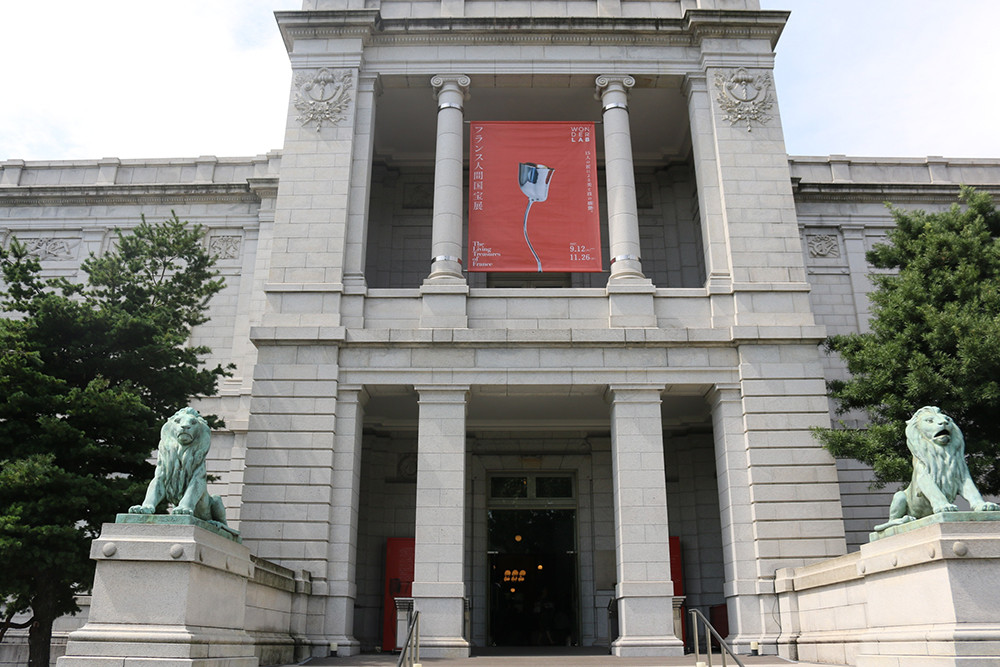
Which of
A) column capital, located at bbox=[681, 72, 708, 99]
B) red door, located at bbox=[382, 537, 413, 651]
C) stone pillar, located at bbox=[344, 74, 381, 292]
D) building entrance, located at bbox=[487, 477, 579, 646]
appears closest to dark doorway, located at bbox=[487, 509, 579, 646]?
building entrance, located at bbox=[487, 477, 579, 646]

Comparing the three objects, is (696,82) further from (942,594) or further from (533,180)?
(942,594)

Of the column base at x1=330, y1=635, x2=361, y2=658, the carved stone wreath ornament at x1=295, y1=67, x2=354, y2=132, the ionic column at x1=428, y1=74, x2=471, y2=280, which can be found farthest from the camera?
the carved stone wreath ornament at x1=295, y1=67, x2=354, y2=132

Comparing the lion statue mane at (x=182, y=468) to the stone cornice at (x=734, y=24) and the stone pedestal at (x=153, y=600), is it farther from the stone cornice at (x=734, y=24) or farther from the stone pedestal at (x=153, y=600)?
the stone cornice at (x=734, y=24)

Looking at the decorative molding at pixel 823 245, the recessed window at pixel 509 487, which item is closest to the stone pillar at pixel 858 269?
the decorative molding at pixel 823 245

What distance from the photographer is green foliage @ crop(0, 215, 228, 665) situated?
13492mm

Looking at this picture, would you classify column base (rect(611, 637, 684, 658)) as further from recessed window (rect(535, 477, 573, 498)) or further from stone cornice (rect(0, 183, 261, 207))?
stone cornice (rect(0, 183, 261, 207))

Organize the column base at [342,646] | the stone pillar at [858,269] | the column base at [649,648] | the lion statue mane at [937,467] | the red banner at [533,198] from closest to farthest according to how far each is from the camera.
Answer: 1. the lion statue mane at [937,467]
2. the column base at [649,648]
3. the column base at [342,646]
4. the red banner at [533,198]
5. the stone pillar at [858,269]

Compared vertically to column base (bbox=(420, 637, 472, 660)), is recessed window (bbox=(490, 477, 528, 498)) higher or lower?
higher

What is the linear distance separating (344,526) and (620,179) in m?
10.1

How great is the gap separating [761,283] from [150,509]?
13.3 metres

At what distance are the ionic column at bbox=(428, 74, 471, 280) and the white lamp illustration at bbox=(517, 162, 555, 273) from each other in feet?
4.96

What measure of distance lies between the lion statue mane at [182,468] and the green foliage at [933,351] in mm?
11717

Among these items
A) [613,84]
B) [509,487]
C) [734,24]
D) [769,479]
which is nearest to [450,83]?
[613,84]

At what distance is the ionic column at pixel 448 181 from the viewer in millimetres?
18438
